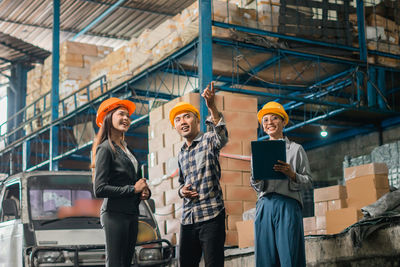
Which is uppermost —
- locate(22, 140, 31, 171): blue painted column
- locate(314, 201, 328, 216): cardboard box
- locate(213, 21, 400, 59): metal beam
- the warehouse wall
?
locate(213, 21, 400, 59): metal beam

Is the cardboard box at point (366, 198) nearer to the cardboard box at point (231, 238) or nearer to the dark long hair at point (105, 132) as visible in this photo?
the cardboard box at point (231, 238)

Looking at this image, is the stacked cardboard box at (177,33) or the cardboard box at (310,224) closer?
the cardboard box at (310,224)

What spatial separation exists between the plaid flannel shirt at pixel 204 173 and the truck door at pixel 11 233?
2494mm

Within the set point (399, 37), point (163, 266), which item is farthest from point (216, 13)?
point (163, 266)

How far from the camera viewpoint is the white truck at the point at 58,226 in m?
5.86

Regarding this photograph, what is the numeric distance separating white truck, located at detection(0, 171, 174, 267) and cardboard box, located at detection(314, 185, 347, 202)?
2053mm

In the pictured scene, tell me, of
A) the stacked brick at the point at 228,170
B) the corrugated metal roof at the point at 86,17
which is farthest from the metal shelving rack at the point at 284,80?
the corrugated metal roof at the point at 86,17

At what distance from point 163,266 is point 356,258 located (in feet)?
6.52

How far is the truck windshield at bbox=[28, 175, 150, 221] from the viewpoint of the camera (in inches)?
255

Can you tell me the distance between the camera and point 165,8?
21172 millimetres

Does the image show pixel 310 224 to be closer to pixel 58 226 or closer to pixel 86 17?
pixel 58 226

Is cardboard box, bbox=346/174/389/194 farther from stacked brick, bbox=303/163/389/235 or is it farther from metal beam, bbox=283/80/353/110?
metal beam, bbox=283/80/353/110

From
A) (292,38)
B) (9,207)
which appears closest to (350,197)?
(9,207)

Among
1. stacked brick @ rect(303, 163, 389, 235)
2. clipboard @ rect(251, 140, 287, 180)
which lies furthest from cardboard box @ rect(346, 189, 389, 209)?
clipboard @ rect(251, 140, 287, 180)
